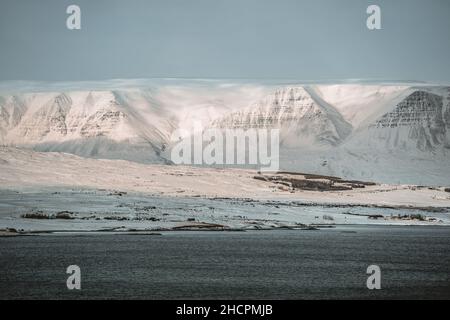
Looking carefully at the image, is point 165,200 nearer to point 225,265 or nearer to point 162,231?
point 162,231

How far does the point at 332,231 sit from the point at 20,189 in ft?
142

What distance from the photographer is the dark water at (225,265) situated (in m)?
45.2

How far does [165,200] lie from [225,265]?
51851 millimetres

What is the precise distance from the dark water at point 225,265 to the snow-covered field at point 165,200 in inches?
223

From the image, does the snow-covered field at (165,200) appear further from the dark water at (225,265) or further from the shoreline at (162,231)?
the dark water at (225,265)

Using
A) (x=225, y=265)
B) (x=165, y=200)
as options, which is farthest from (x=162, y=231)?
(x=165, y=200)

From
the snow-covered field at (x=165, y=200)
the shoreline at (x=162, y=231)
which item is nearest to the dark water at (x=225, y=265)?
the shoreline at (x=162, y=231)

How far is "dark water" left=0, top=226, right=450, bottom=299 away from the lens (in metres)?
45.2

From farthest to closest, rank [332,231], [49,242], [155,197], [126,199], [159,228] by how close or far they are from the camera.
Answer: [155,197], [126,199], [332,231], [159,228], [49,242]

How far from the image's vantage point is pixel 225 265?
5700cm
